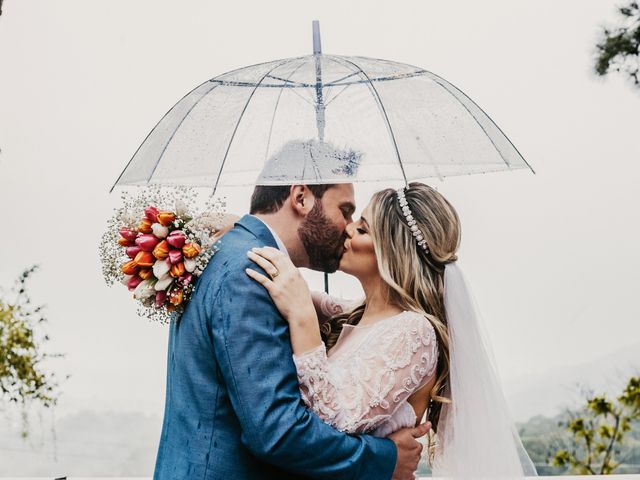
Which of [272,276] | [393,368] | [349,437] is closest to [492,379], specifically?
[393,368]

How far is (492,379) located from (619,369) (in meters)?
2.77

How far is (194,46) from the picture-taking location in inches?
194

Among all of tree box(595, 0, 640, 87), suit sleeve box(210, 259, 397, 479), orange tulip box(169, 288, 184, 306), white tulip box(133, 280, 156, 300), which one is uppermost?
tree box(595, 0, 640, 87)

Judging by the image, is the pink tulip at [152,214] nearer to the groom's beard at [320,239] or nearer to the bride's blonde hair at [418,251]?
the groom's beard at [320,239]

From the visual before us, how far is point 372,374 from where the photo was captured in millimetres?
2053

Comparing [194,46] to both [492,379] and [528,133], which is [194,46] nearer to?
[528,133]

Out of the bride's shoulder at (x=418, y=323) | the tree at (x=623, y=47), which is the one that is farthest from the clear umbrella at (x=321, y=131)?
the tree at (x=623, y=47)

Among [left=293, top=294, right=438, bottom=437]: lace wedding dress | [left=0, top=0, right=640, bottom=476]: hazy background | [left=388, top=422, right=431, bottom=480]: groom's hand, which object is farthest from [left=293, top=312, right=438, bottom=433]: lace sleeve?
[left=0, top=0, right=640, bottom=476]: hazy background

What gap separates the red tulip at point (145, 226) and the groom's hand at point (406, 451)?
762 mm

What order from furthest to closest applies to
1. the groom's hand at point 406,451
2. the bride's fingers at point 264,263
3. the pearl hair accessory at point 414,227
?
the pearl hair accessory at point 414,227
the groom's hand at point 406,451
the bride's fingers at point 264,263

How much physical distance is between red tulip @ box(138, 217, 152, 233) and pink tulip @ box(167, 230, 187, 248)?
2.9 inches

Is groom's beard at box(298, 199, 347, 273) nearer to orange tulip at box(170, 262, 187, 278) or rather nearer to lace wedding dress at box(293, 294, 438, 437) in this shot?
lace wedding dress at box(293, 294, 438, 437)

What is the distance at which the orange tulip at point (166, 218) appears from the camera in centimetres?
196

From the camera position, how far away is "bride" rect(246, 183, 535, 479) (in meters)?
2.01
